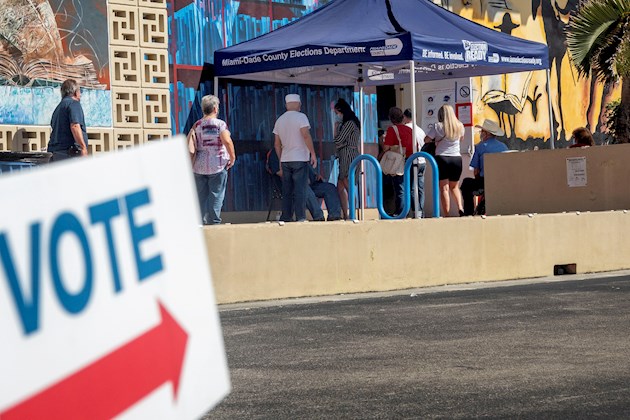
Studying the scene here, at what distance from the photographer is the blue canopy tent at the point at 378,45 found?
15.8 m

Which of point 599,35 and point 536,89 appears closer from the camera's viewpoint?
point 599,35

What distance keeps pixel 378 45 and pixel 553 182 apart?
2543mm

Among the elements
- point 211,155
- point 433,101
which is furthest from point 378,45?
point 433,101

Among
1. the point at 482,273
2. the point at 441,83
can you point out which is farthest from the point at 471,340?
the point at 441,83

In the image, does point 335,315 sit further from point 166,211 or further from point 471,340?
point 166,211

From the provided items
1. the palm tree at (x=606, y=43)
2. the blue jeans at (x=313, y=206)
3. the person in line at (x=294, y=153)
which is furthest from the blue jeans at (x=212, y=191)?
the palm tree at (x=606, y=43)

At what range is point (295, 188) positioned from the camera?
1596 centimetres

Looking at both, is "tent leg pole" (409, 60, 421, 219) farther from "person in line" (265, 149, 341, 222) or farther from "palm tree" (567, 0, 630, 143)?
"palm tree" (567, 0, 630, 143)

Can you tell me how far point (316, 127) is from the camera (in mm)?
20109

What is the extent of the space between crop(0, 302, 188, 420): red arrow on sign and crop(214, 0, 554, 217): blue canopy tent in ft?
43.1

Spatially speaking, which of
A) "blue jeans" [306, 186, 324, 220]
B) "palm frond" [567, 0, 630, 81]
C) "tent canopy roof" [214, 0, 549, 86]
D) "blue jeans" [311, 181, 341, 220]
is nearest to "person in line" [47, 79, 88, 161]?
"tent canopy roof" [214, 0, 549, 86]

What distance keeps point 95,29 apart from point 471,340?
359 inches

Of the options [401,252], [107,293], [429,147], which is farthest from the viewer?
[429,147]

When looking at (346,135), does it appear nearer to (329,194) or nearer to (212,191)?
(329,194)
